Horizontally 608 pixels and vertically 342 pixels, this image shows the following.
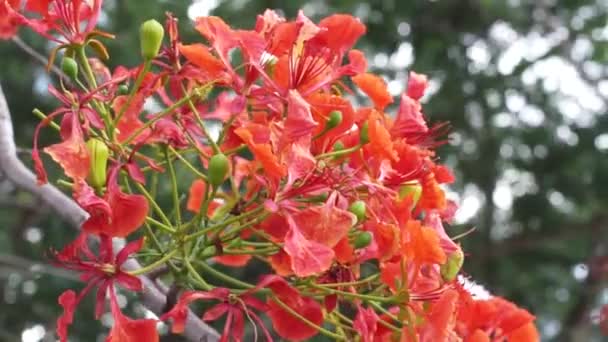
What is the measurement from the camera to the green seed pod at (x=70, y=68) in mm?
1066

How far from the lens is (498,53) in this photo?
3.67 meters

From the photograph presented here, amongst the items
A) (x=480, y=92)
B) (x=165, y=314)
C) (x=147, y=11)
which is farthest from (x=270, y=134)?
(x=480, y=92)

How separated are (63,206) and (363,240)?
49 cm

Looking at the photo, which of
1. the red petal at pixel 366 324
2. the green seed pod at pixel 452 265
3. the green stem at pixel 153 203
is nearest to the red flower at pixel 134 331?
the green stem at pixel 153 203

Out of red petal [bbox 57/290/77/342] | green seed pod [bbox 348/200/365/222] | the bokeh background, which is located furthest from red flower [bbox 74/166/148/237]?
the bokeh background

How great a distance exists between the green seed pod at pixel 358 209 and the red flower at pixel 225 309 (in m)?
0.15

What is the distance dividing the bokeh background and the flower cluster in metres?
1.91

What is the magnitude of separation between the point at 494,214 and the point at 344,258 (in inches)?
112

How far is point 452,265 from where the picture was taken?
1.15 meters

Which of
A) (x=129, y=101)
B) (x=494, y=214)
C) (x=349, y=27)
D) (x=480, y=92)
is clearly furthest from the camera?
(x=494, y=214)

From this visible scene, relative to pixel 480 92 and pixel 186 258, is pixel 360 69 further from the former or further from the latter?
pixel 480 92

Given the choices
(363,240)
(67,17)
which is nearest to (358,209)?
(363,240)

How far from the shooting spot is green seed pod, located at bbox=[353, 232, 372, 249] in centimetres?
108

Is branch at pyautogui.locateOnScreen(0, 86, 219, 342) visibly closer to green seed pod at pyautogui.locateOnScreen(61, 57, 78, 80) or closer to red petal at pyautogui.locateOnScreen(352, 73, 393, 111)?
green seed pod at pyautogui.locateOnScreen(61, 57, 78, 80)
